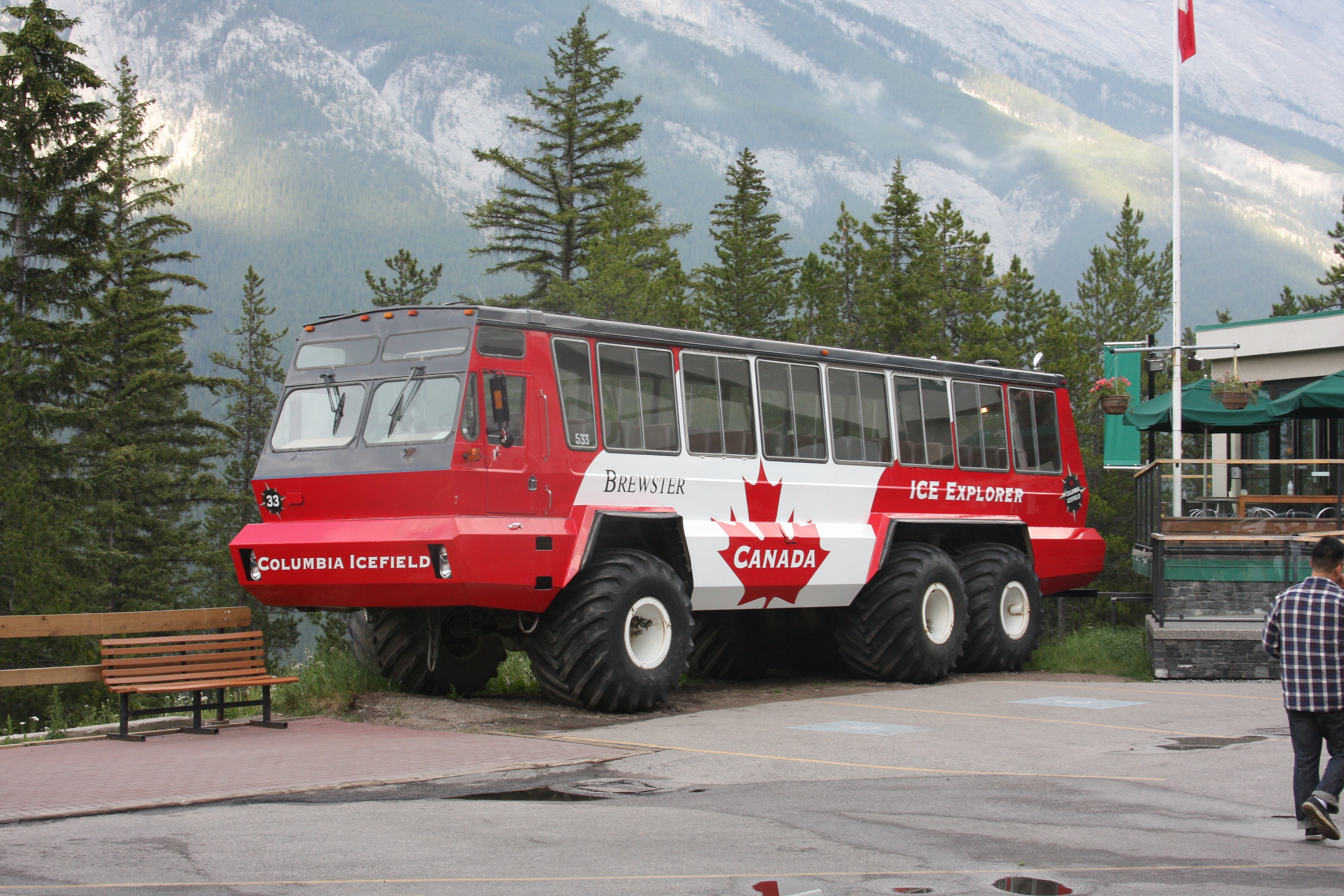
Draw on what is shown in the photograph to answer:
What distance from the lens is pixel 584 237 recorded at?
5538 cm

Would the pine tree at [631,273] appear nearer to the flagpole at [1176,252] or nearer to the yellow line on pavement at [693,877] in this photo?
the flagpole at [1176,252]

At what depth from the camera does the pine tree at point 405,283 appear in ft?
→ 196

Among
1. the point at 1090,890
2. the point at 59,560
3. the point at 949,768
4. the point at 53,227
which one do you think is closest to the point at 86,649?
the point at 59,560

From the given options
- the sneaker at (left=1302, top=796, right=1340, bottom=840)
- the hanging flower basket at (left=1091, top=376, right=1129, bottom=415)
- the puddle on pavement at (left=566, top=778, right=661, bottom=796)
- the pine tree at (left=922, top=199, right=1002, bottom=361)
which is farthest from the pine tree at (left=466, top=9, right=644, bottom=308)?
the sneaker at (left=1302, top=796, right=1340, bottom=840)

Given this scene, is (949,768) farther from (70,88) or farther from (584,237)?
(584,237)

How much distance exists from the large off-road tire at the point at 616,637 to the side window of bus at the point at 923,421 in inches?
169

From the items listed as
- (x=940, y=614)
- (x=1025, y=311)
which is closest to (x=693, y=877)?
(x=940, y=614)

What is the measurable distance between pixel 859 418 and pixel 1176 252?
13.0 meters

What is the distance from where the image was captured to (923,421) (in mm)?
16484

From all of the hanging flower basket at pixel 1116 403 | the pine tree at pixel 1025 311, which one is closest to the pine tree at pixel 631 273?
the pine tree at pixel 1025 311

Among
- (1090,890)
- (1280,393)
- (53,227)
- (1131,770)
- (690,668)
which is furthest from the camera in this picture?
(53,227)

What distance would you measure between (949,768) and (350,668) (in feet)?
20.3

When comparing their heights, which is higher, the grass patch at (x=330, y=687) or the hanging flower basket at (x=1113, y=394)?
the hanging flower basket at (x=1113, y=394)

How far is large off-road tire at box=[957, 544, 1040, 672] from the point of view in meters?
16.8
